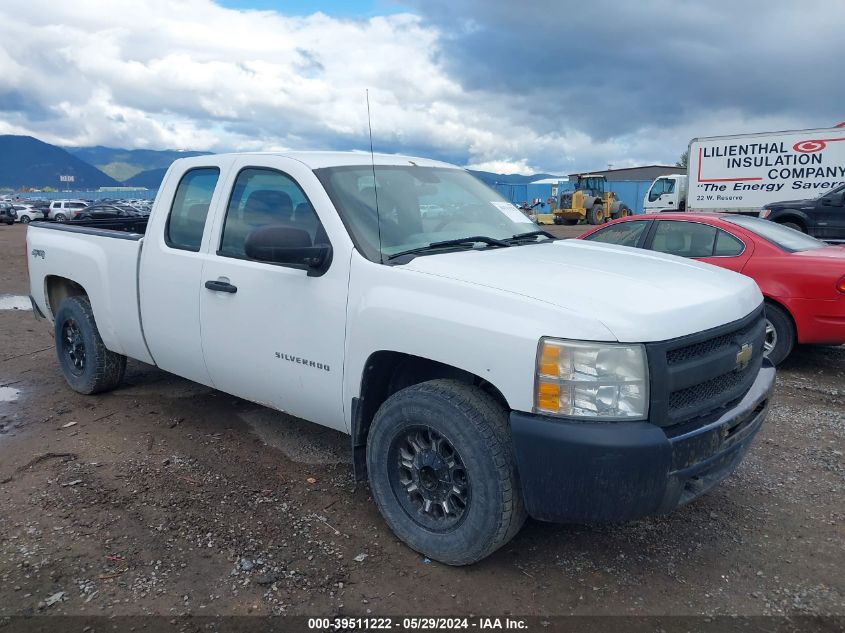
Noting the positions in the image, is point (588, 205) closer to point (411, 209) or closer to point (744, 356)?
point (411, 209)

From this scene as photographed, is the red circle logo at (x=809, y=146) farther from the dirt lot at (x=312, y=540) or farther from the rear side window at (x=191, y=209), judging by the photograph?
the rear side window at (x=191, y=209)

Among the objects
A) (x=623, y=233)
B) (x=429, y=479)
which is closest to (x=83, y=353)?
(x=429, y=479)

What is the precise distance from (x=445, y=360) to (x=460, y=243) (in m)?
0.92

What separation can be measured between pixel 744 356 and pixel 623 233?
4.61 meters

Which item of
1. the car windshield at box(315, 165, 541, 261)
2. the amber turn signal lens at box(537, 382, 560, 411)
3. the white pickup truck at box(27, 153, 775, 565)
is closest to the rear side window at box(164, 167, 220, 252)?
the white pickup truck at box(27, 153, 775, 565)

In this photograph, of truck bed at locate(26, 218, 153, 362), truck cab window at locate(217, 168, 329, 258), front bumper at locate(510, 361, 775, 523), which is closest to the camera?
front bumper at locate(510, 361, 775, 523)

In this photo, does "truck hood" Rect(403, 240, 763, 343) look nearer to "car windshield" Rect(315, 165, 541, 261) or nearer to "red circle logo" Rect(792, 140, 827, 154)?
"car windshield" Rect(315, 165, 541, 261)

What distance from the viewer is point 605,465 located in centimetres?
247

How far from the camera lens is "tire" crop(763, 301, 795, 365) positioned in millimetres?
6137

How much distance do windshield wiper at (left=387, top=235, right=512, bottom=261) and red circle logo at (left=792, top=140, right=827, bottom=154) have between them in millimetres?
18279

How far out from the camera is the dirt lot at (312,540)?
282 cm

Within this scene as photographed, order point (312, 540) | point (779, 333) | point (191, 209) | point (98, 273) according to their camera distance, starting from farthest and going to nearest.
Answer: point (779, 333), point (98, 273), point (191, 209), point (312, 540)

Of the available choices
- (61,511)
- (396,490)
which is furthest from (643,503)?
(61,511)

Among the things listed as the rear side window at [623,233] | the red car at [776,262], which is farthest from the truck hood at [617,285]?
the rear side window at [623,233]
